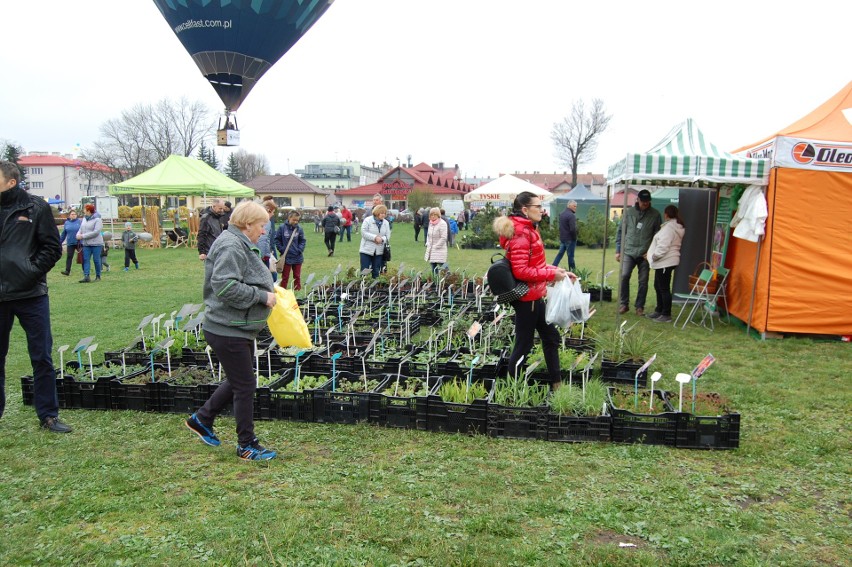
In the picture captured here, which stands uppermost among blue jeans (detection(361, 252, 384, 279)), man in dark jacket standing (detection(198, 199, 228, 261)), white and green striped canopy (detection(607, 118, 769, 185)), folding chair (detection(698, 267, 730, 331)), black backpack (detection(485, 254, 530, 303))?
white and green striped canopy (detection(607, 118, 769, 185))

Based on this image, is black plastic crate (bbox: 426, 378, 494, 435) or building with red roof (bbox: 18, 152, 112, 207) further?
building with red roof (bbox: 18, 152, 112, 207)

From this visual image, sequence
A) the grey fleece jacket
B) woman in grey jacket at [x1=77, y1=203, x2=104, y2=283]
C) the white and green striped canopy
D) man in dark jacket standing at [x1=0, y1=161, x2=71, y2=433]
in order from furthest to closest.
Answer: woman in grey jacket at [x1=77, y1=203, x2=104, y2=283], the white and green striped canopy, man in dark jacket standing at [x1=0, y1=161, x2=71, y2=433], the grey fleece jacket

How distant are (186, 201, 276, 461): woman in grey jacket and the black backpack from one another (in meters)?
1.71

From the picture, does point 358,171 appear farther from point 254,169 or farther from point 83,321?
point 83,321

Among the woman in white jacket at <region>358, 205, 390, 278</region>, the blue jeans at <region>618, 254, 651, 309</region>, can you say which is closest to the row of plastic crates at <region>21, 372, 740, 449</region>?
the blue jeans at <region>618, 254, 651, 309</region>

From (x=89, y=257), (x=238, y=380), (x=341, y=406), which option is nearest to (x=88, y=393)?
(x=238, y=380)

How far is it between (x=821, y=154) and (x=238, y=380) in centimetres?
697

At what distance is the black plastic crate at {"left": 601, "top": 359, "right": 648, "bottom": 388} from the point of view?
5.91 m

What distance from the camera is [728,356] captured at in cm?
689

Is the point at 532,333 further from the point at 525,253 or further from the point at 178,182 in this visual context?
the point at 178,182

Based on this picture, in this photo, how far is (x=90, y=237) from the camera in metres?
12.8

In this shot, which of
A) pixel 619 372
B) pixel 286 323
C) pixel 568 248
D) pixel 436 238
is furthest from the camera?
pixel 568 248

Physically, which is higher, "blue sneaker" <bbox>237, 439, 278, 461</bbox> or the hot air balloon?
the hot air balloon

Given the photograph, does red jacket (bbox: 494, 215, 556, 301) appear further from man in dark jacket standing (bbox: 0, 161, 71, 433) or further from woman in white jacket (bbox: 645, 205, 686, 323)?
woman in white jacket (bbox: 645, 205, 686, 323)
